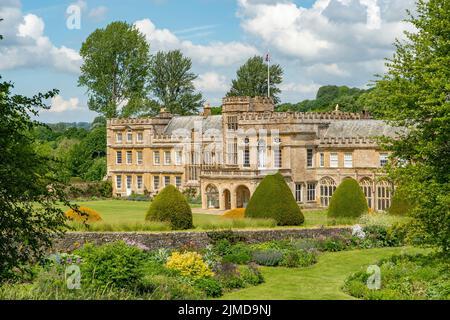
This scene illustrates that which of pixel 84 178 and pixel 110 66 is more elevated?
pixel 110 66

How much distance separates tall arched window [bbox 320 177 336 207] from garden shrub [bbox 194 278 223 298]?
3027 cm

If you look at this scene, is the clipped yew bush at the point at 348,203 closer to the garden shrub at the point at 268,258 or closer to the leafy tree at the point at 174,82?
the garden shrub at the point at 268,258

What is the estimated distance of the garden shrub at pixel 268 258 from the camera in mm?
28766

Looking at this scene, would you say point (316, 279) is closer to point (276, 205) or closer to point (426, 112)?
point (426, 112)

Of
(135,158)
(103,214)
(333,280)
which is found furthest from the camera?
(135,158)

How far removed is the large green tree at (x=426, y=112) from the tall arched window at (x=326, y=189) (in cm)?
A: 2846

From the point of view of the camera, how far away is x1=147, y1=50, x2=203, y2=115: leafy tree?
84.4 meters

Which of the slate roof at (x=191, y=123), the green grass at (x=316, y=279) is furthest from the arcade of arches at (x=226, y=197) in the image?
the green grass at (x=316, y=279)

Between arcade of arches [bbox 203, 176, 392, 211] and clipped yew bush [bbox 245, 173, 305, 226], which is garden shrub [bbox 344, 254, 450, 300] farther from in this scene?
arcade of arches [bbox 203, 176, 392, 211]

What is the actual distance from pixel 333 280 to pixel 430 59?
26.5ft

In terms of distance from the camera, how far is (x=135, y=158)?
68.3 m
